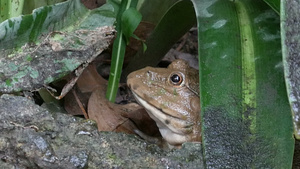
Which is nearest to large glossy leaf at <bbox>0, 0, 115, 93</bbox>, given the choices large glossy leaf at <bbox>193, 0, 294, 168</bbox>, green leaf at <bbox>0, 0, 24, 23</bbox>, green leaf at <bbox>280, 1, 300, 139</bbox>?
green leaf at <bbox>0, 0, 24, 23</bbox>

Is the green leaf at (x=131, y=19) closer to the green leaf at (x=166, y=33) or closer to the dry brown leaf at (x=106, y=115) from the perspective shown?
the green leaf at (x=166, y=33)

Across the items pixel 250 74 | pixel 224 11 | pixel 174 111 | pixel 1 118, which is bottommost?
pixel 174 111

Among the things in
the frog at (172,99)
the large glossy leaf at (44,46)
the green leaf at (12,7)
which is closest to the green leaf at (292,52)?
the frog at (172,99)

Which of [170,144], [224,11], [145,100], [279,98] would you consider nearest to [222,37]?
[224,11]

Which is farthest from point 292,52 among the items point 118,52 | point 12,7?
point 12,7

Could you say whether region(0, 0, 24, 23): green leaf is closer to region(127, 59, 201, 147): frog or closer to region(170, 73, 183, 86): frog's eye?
region(127, 59, 201, 147): frog

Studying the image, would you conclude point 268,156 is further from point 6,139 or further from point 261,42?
point 6,139
